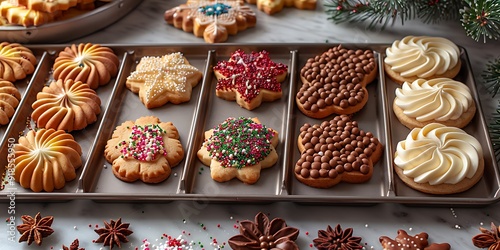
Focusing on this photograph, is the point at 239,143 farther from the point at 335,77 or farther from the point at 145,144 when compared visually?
the point at 335,77

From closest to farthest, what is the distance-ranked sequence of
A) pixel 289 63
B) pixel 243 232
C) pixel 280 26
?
pixel 243 232 < pixel 289 63 < pixel 280 26

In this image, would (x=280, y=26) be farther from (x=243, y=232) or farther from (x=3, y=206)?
(x=3, y=206)

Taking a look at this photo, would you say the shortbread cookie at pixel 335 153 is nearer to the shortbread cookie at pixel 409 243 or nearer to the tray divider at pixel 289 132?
the tray divider at pixel 289 132

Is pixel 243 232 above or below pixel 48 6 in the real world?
below

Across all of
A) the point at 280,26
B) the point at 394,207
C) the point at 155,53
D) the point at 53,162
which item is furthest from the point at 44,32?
the point at 394,207

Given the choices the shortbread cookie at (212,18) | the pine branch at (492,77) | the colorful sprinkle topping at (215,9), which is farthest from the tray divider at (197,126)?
the pine branch at (492,77)

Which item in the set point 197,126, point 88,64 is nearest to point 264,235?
point 197,126

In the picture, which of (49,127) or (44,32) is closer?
(49,127)
